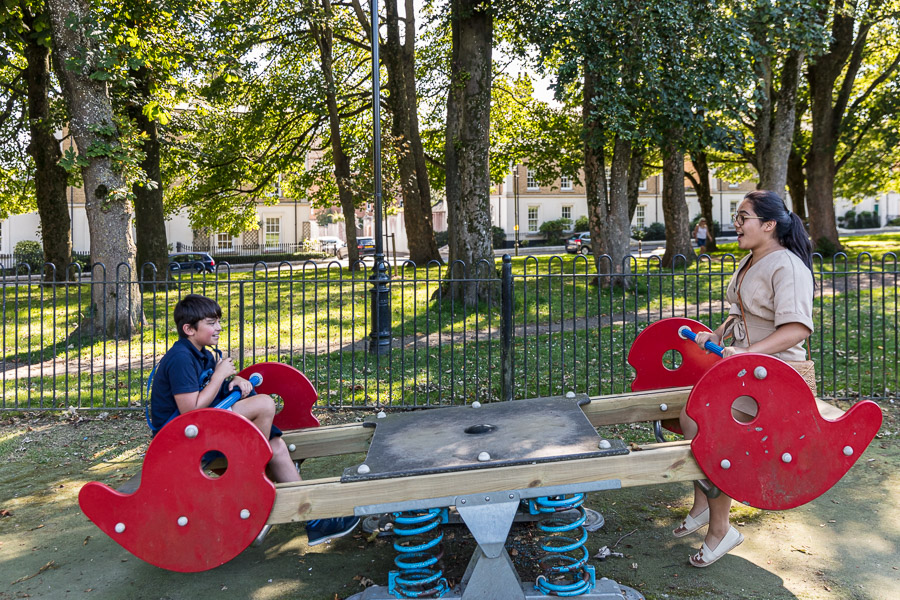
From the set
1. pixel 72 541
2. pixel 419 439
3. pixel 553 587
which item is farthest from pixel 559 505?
pixel 72 541

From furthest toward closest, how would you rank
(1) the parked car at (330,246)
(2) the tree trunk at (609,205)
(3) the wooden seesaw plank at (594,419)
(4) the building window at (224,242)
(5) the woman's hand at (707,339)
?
1. (4) the building window at (224,242)
2. (1) the parked car at (330,246)
3. (2) the tree trunk at (609,205)
4. (3) the wooden seesaw plank at (594,419)
5. (5) the woman's hand at (707,339)

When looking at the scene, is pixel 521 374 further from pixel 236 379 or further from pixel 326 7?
pixel 326 7

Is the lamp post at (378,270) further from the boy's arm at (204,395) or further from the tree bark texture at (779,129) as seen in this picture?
the tree bark texture at (779,129)

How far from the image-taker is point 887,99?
22.5m

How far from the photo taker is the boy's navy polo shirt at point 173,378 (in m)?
3.78

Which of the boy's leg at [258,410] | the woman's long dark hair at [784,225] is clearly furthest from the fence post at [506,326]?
the boy's leg at [258,410]

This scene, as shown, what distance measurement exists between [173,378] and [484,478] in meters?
1.75

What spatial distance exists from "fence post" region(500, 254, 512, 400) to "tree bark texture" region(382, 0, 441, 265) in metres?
12.2

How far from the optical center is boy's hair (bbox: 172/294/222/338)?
3.88 metres

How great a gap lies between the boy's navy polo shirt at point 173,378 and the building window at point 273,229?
45.5 m

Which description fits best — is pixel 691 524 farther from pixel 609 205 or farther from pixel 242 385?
pixel 609 205

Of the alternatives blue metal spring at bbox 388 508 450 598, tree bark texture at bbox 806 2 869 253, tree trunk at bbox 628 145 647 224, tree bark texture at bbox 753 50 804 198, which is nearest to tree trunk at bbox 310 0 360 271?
tree trunk at bbox 628 145 647 224

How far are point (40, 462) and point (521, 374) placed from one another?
16.9 ft

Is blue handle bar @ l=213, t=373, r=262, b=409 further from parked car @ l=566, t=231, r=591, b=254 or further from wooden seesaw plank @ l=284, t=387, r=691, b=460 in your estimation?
parked car @ l=566, t=231, r=591, b=254
